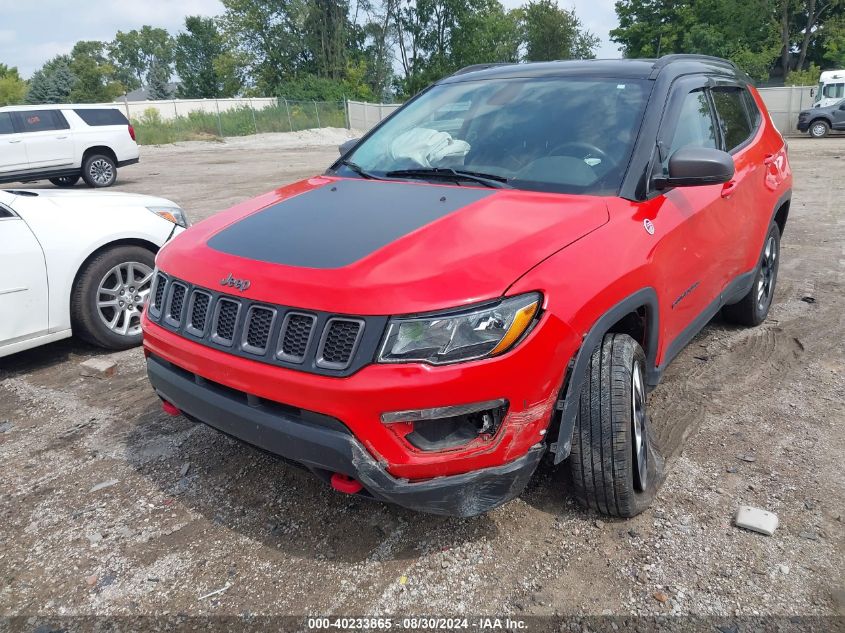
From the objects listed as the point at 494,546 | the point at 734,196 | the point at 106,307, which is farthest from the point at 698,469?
the point at 106,307

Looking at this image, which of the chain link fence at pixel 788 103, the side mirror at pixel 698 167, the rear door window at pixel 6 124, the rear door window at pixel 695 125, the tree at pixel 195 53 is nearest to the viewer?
the side mirror at pixel 698 167

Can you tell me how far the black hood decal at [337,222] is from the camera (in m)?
2.42

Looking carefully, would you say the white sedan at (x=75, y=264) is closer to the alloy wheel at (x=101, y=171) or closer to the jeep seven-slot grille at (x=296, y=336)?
the jeep seven-slot grille at (x=296, y=336)

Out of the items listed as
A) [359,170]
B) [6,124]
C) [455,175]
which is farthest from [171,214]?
[6,124]

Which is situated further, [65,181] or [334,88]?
[334,88]

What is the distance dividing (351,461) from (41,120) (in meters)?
16.1

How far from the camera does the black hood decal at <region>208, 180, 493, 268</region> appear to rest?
95.3 inches

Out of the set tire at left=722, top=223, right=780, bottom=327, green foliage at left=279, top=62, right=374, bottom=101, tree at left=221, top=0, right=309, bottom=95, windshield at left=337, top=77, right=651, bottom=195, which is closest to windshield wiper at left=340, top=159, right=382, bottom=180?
windshield at left=337, top=77, right=651, bottom=195

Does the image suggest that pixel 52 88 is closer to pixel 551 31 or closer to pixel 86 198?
pixel 551 31

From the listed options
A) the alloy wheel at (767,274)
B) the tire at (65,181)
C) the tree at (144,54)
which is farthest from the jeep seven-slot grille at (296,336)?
the tree at (144,54)

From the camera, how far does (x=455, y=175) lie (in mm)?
3123

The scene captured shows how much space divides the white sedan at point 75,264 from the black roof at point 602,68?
8.44 ft

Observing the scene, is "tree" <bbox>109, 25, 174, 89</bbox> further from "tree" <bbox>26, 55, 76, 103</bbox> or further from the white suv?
the white suv

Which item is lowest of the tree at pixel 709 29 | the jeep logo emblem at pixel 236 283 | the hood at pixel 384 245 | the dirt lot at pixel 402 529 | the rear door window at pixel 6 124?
the dirt lot at pixel 402 529
